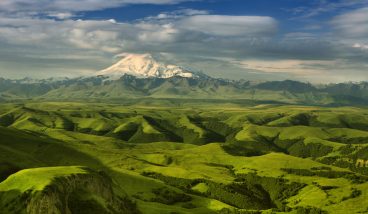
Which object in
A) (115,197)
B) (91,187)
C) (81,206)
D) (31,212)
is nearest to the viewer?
(31,212)

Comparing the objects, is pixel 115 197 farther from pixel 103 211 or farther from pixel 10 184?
pixel 10 184

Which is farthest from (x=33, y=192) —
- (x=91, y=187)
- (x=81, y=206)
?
(x=91, y=187)

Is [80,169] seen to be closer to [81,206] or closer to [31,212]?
[81,206]

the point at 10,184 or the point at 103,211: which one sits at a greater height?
the point at 10,184

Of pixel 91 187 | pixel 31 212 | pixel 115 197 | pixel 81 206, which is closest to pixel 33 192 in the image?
pixel 31 212

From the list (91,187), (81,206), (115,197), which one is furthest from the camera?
(115,197)

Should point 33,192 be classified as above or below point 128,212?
above

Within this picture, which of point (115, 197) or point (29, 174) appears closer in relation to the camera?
point (29, 174)

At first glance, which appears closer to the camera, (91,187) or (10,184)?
(10,184)

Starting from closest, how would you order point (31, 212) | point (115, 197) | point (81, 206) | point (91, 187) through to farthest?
point (31, 212) < point (81, 206) < point (91, 187) < point (115, 197)
